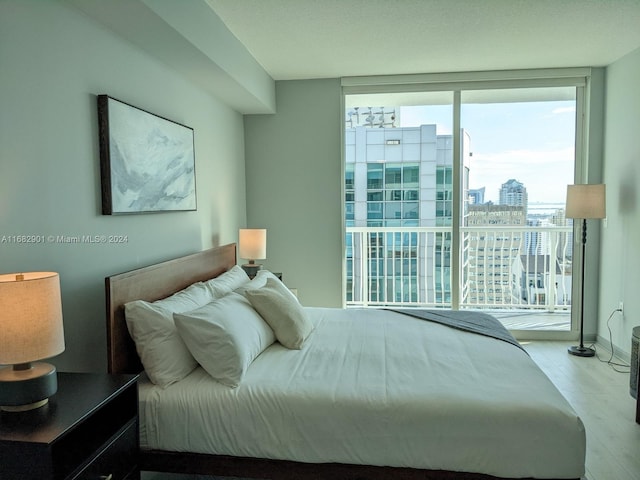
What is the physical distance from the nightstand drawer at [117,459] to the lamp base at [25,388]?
10.8 inches

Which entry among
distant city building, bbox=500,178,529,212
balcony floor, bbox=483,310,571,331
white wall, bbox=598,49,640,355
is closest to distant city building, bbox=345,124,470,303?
distant city building, bbox=500,178,529,212

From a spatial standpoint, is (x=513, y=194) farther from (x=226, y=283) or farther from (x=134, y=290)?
(x=134, y=290)

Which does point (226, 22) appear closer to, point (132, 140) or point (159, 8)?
point (159, 8)

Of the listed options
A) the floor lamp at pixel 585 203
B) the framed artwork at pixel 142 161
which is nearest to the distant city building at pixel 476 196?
the floor lamp at pixel 585 203

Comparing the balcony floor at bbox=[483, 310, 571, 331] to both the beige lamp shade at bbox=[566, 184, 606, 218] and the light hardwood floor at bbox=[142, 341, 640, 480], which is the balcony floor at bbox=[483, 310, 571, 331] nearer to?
the light hardwood floor at bbox=[142, 341, 640, 480]

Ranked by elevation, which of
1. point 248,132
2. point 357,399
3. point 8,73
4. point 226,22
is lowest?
point 357,399

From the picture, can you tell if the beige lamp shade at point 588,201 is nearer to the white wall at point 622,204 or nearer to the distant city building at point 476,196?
the white wall at point 622,204

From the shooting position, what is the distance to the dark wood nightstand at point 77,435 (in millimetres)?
1284

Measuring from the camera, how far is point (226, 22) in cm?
301

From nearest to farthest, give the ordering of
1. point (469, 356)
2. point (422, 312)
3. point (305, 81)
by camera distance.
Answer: point (469, 356), point (422, 312), point (305, 81)

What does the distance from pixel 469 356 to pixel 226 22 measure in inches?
104

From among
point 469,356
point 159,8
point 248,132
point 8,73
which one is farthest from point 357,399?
point 248,132

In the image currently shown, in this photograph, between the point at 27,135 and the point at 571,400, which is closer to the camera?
the point at 27,135

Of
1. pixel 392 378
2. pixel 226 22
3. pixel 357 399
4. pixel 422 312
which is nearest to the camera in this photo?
pixel 357 399
